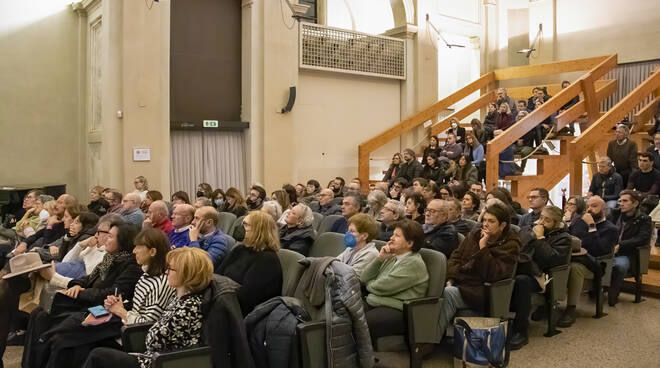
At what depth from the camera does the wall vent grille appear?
34.1ft

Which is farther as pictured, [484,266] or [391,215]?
[391,215]

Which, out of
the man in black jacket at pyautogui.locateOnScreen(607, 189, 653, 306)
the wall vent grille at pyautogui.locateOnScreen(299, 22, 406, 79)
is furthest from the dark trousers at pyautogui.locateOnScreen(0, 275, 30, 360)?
the wall vent grille at pyautogui.locateOnScreen(299, 22, 406, 79)

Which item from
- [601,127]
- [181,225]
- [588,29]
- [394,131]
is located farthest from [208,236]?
[588,29]

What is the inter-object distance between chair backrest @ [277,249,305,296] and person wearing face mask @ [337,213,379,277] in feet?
1.17

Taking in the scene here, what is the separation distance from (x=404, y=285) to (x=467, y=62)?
11.1m

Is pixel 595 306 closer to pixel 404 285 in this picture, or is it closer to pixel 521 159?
pixel 404 285

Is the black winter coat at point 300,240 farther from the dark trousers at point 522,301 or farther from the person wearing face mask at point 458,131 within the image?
the person wearing face mask at point 458,131

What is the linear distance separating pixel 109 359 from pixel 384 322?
1.47 meters

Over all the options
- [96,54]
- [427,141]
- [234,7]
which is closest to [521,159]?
[427,141]

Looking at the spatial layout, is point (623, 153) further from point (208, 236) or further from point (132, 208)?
point (132, 208)

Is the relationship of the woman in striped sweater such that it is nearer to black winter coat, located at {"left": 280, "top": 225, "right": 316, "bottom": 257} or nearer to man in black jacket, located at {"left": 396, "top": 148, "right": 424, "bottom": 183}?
black winter coat, located at {"left": 280, "top": 225, "right": 316, "bottom": 257}

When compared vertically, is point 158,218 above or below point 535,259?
above

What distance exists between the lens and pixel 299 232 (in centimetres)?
460

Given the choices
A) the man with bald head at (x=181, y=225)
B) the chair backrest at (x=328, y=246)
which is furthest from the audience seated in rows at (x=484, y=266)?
the man with bald head at (x=181, y=225)
